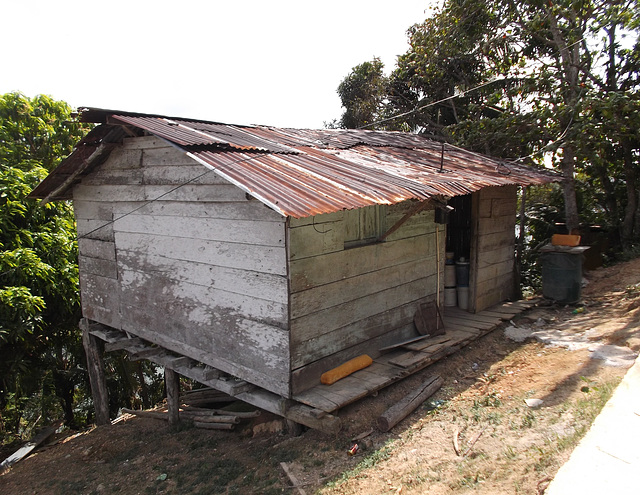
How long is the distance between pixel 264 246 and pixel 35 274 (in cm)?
584

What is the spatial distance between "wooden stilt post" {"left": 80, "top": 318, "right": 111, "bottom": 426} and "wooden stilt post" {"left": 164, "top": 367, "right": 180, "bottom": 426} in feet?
6.39

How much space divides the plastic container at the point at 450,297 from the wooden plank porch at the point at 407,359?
6.5 inches

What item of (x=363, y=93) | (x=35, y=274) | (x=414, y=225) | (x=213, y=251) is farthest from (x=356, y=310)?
(x=363, y=93)

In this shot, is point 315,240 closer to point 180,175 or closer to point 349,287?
point 349,287

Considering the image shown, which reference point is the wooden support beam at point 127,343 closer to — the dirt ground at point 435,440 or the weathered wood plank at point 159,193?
the dirt ground at point 435,440

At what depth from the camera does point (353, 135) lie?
8.95 metres

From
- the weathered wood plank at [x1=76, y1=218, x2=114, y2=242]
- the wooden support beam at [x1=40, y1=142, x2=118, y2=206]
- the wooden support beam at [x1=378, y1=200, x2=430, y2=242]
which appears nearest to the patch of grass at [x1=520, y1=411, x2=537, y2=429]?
the wooden support beam at [x1=378, y1=200, x2=430, y2=242]

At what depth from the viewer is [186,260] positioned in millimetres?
5914

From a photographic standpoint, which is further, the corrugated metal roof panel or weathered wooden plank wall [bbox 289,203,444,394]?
the corrugated metal roof panel

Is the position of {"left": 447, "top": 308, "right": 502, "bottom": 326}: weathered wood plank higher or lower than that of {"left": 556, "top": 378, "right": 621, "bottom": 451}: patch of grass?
lower

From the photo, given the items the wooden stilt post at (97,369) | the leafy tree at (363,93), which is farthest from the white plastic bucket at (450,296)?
the leafy tree at (363,93)

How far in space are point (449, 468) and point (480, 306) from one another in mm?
4645

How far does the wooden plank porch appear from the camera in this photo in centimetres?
484

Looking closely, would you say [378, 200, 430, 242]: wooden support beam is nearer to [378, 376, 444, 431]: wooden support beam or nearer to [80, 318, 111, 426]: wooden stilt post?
[378, 376, 444, 431]: wooden support beam
